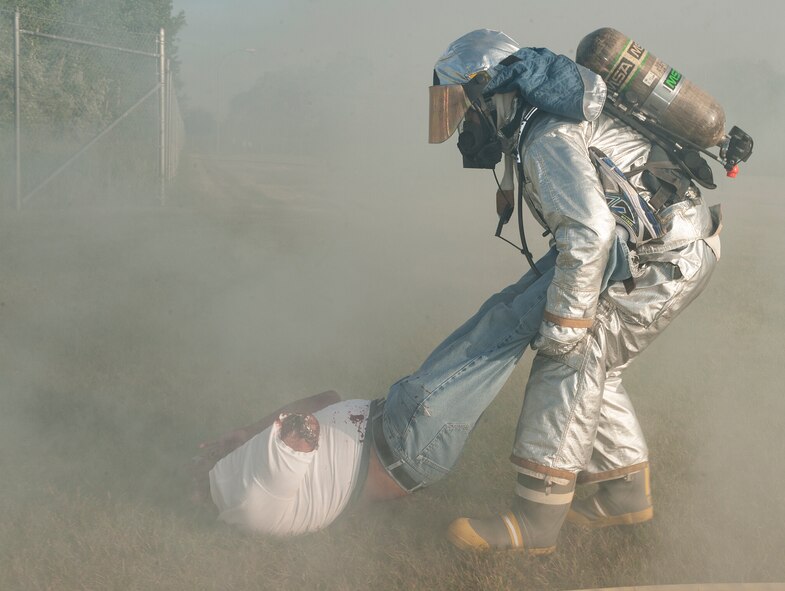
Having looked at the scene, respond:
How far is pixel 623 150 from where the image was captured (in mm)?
2740

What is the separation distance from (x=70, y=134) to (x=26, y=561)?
848cm

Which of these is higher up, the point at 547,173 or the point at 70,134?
the point at 547,173

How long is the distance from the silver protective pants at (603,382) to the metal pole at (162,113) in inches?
319

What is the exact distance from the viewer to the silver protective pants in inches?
102

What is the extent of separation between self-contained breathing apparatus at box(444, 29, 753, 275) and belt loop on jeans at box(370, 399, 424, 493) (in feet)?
2.89

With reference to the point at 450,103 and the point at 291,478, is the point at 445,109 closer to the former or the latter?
the point at 450,103

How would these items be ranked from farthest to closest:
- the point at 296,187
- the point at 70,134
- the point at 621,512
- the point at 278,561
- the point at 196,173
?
the point at 196,173, the point at 296,187, the point at 70,134, the point at 621,512, the point at 278,561

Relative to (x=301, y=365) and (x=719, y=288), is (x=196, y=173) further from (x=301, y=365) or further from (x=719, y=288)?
(x=301, y=365)

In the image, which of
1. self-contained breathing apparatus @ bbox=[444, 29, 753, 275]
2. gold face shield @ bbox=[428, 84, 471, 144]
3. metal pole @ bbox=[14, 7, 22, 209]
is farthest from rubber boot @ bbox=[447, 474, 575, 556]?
metal pole @ bbox=[14, 7, 22, 209]

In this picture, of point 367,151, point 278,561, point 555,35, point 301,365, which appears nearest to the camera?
point 278,561

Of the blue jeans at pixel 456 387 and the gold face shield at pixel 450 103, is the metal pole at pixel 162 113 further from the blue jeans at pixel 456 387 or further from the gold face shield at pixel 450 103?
the blue jeans at pixel 456 387

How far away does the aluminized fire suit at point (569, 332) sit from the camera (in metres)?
2.44

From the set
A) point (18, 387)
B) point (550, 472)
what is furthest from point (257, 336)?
point (550, 472)

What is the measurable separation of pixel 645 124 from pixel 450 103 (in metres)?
0.68
